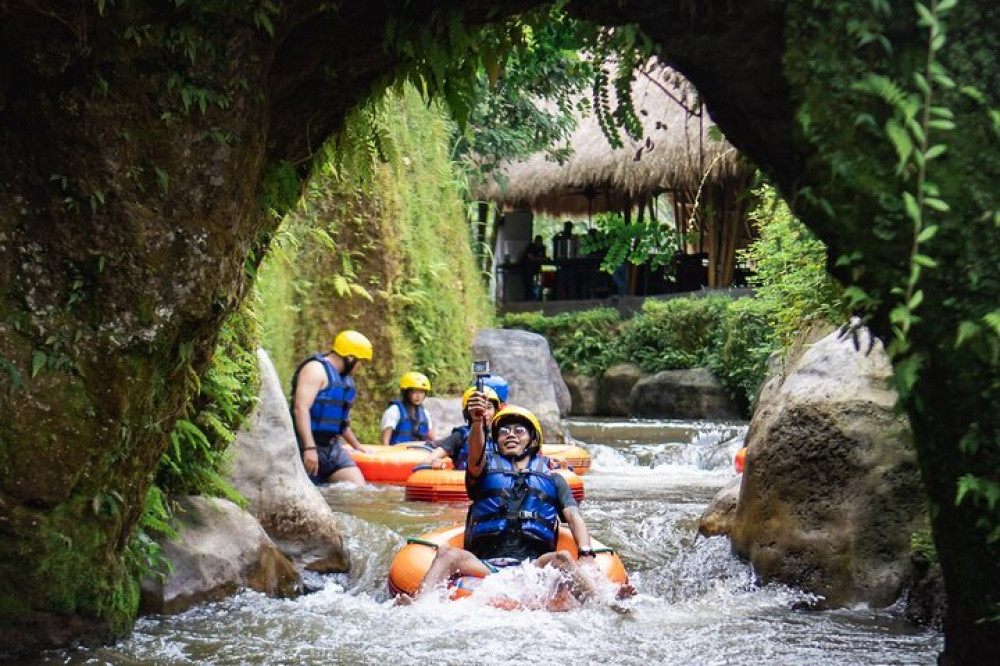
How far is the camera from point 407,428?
44.8ft

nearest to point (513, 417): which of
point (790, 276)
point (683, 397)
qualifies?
point (790, 276)

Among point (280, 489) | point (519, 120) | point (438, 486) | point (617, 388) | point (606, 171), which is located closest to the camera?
point (280, 489)

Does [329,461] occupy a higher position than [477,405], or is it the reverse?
[477,405]

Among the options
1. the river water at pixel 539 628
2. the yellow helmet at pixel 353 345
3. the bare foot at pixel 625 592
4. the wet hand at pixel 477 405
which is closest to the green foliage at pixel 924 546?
the river water at pixel 539 628

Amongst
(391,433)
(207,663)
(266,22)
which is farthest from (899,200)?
(391,433)

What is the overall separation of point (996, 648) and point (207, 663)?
355 cm

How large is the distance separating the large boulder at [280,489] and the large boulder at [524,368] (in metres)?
8.46

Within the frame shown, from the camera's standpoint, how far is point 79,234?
188 inches

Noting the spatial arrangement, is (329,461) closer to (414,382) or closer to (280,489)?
(414,382)

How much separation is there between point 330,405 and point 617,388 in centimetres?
1289

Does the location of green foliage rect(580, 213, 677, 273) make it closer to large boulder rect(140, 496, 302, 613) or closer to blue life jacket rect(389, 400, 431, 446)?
large boulder rect(140, 496, 302, 613)

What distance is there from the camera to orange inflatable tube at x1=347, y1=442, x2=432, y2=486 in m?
12.2

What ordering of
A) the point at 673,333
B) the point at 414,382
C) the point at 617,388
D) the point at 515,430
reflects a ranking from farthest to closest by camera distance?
the point at 617,388, the point at 673,333, the point at 414,382, the point at 515,430

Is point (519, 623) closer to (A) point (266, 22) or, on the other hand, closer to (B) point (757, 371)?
(A) point (266, 22)
